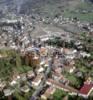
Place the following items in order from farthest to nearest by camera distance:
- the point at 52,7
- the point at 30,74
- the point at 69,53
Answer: the point at 52,7 < the point at 69,53 < the point at 30,74

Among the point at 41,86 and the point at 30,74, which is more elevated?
the point at 30,74

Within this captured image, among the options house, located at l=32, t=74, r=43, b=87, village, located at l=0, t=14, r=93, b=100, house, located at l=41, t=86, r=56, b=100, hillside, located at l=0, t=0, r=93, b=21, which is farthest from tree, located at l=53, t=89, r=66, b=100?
hillside, located at l=0, t=0, r=93, b=21

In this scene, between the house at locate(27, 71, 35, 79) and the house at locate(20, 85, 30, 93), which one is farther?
the house at locate(27, 71, 35, 79)

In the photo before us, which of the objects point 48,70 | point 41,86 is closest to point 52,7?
point 48,70

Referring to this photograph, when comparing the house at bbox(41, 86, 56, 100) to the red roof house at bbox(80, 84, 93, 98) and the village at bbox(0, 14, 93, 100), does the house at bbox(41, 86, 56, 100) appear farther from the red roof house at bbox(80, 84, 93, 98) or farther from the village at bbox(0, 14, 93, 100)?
the red roof house at bbox(80, 84, 93, 98)

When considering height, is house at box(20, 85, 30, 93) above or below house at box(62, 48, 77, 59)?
above

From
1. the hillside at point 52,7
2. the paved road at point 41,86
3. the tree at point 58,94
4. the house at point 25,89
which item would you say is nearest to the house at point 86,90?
the tree at point 58,94

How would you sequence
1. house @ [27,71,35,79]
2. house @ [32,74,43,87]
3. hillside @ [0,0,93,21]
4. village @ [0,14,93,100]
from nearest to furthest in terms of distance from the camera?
1. village @ [0,14,93,100]
2. house @ [32,74,43,87]
3. house @ [27,71,35,79]
4. hillside @ [0,0,93,21]

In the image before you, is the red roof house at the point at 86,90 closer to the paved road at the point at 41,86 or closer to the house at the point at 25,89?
the paved road at the point at 41,86

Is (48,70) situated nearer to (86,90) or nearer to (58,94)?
(58,94)

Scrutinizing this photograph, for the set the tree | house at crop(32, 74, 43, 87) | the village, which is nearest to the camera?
the tree

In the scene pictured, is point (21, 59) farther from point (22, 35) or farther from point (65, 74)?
point (22, 35)

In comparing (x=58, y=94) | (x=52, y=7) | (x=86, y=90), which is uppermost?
(x=86, y=90)

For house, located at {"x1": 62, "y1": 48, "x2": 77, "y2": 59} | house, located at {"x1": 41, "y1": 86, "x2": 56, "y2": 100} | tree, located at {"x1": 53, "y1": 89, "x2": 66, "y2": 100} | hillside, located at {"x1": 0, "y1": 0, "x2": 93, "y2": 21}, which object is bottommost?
hillside, located at {"x1": 0, "y1": 0, "x2": 93, "y2": 21}
